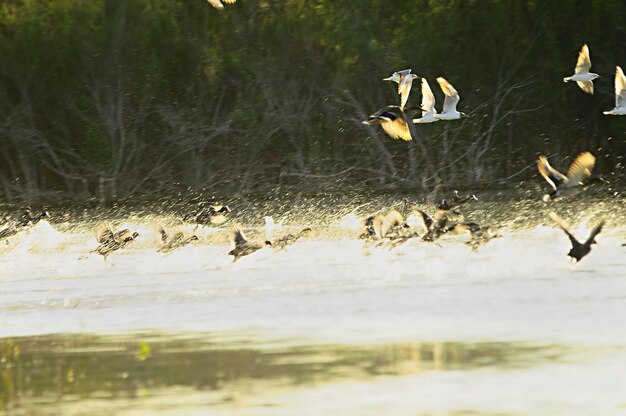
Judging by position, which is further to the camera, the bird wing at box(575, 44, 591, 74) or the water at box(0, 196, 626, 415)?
the bird wing at box(575, 44, 591, 74)

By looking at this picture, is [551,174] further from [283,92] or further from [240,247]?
[283,92]

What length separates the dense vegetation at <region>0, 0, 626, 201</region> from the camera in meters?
34.5

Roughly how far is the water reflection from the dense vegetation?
22.8 meters

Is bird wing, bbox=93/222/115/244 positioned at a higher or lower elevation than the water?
higher

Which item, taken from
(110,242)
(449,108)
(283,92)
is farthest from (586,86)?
(283,92)

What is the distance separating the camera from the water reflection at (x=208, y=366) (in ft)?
30.4

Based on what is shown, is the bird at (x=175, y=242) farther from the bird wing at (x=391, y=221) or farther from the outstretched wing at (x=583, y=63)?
the outstretched wing at (x=583, y=63)

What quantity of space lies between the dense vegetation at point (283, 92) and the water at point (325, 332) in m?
14.5

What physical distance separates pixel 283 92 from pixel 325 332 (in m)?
25.6

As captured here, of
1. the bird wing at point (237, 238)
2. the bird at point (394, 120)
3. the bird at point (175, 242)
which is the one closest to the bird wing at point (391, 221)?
the bird wing at point (237, 238)

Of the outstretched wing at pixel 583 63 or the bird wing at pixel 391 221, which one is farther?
the outstretched wing at pixel 583 63

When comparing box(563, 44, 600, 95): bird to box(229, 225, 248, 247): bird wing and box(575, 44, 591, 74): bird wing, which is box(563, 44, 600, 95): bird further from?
box(229, 225, 248, 247): bird wing

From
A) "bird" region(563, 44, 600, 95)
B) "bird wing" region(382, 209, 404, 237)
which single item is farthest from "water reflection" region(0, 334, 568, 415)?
"bird" region(563, 44, 600, 95)

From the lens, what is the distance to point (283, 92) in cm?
3697
